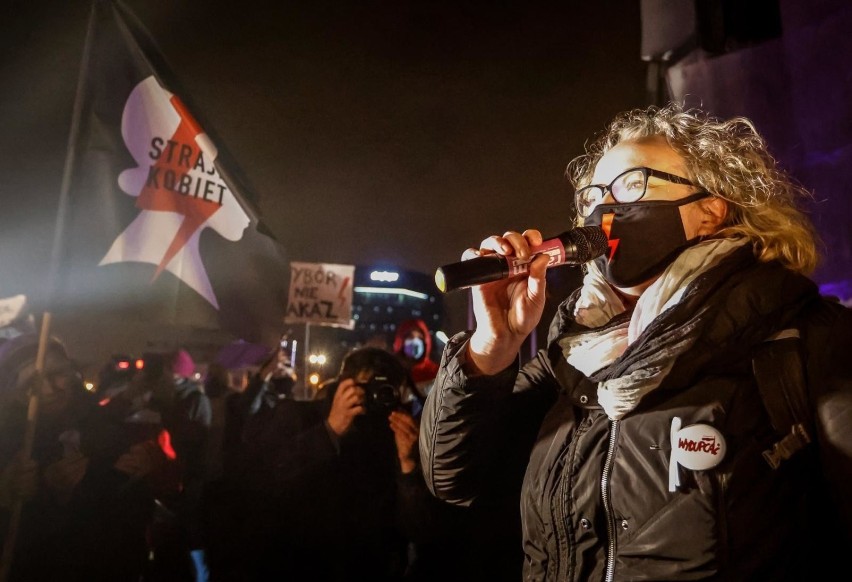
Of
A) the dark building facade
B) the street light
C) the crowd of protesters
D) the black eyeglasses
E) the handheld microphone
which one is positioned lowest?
the crowd of protesters

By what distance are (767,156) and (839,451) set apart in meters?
1.00

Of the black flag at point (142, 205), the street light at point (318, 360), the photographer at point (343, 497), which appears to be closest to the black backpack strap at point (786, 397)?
the photographer at point (343, 497)

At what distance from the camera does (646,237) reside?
167 centimetres

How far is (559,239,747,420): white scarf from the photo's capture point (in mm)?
1416

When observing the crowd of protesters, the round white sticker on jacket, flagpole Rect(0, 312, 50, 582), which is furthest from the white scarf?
flagpole Rect(0, 312, 50, 582)

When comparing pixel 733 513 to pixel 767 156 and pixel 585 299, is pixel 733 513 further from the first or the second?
pixel 767 156

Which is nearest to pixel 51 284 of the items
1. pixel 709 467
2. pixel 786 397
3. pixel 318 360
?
pixel 709 467

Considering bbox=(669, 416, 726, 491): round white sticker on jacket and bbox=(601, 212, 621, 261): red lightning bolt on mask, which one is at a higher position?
bbox=(601, 212, 621, 261): red lightning bolt on mask

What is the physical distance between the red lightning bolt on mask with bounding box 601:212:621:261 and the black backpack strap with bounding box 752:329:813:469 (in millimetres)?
487

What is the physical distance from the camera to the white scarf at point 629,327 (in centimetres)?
142

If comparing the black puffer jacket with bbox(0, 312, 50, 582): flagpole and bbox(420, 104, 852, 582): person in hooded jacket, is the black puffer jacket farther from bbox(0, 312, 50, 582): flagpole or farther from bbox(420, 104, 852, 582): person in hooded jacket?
bbox(0, 312, 50, 582): flagpole

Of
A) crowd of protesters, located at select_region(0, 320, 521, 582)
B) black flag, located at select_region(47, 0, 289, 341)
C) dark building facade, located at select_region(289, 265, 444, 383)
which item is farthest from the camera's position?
dark building facade, located at select_region(289, 265, 444, 383)

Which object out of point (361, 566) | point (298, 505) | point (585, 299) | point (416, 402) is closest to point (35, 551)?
point (298, 505)

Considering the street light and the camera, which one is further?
the street light
